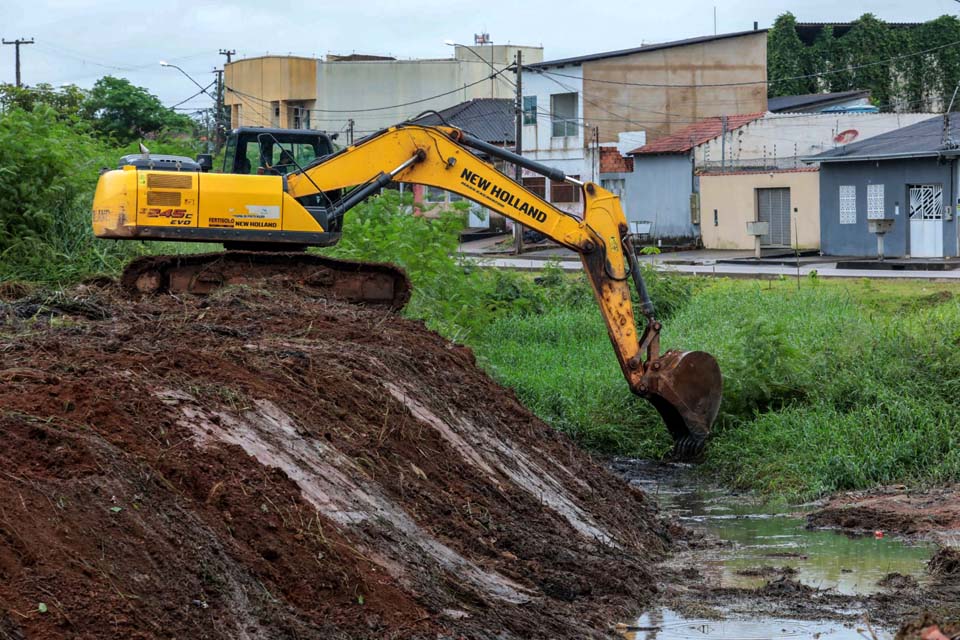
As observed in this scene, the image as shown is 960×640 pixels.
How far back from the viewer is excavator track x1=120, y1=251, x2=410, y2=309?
14.3 metres

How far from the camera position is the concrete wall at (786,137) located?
44.7 m

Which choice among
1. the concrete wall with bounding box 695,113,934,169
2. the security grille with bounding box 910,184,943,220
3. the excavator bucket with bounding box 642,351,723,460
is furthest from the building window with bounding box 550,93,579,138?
the excavator bucket with bounding box 642,351,723,460

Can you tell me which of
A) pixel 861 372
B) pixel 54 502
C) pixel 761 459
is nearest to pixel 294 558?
pixel 54 502

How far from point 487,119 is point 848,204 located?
893 inches

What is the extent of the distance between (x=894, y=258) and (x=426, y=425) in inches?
1079

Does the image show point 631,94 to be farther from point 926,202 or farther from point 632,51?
point 926,202

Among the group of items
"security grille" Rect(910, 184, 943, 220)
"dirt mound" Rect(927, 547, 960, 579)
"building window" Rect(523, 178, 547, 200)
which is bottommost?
"dirt mound" Rect(927, 547, 960, 579)

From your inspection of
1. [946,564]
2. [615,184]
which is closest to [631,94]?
[615,184]

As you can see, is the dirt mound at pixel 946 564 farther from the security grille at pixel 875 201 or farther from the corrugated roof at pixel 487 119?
the corrugated roof at pixel 487 119

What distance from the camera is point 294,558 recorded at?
713cm

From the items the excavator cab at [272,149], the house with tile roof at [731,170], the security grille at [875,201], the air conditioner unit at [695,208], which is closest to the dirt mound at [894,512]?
the excavator cab at [272,149]

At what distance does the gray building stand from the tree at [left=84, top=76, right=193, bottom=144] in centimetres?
2934

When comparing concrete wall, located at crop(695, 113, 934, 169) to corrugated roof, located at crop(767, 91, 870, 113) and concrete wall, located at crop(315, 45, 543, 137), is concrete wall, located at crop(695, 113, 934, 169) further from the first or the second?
concrete wall, located at crop(315, 45, 543, 137)

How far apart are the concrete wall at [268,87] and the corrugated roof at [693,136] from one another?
2307cm
